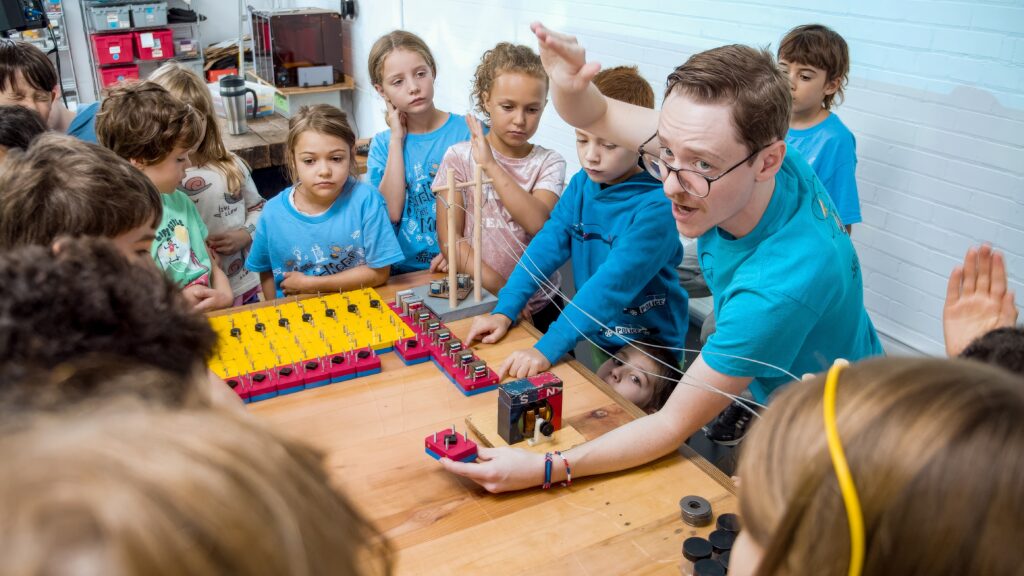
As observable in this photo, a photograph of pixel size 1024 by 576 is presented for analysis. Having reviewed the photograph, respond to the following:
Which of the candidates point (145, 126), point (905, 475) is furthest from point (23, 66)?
point (905, 475)

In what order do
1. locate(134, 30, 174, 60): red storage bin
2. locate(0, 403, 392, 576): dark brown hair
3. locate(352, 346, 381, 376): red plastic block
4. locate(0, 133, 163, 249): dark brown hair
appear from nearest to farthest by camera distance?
locate(0, 403, 392, 576): dark brown hair
locate(0, 133, 163, 249): dark brown hair
locate(352, 346, 381, 376): red plastic block
locate(134, 30, 174, 60): red storage bin

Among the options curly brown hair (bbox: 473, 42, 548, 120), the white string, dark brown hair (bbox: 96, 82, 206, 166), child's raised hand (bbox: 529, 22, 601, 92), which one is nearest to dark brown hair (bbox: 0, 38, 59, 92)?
dark brown hair (bbox: 96, 82, 206, 166)

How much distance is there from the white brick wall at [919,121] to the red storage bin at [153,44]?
A: 4649 mm

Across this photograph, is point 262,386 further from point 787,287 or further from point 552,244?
point 787,287

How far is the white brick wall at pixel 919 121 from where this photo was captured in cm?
258

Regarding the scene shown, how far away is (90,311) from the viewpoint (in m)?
0.79

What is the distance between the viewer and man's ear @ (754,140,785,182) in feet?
4.83

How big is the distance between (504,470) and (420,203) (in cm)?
154

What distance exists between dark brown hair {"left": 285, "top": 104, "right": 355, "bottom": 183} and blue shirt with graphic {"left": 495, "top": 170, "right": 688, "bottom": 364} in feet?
2.26

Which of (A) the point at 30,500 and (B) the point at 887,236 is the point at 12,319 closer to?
(A) the point at 30,500

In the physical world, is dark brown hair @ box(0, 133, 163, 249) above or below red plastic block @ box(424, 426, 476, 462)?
above

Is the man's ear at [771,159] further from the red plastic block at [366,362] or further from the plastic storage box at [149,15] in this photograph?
the plastic storage box at [149,15]

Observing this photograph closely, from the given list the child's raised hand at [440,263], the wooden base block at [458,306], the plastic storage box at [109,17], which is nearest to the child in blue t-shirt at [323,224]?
the child's raised hand at [440,263]

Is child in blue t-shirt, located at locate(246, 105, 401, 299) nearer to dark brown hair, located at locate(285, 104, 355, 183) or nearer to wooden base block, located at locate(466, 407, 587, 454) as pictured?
dark brown hair, located at locate(285, 104, 355, 183)
